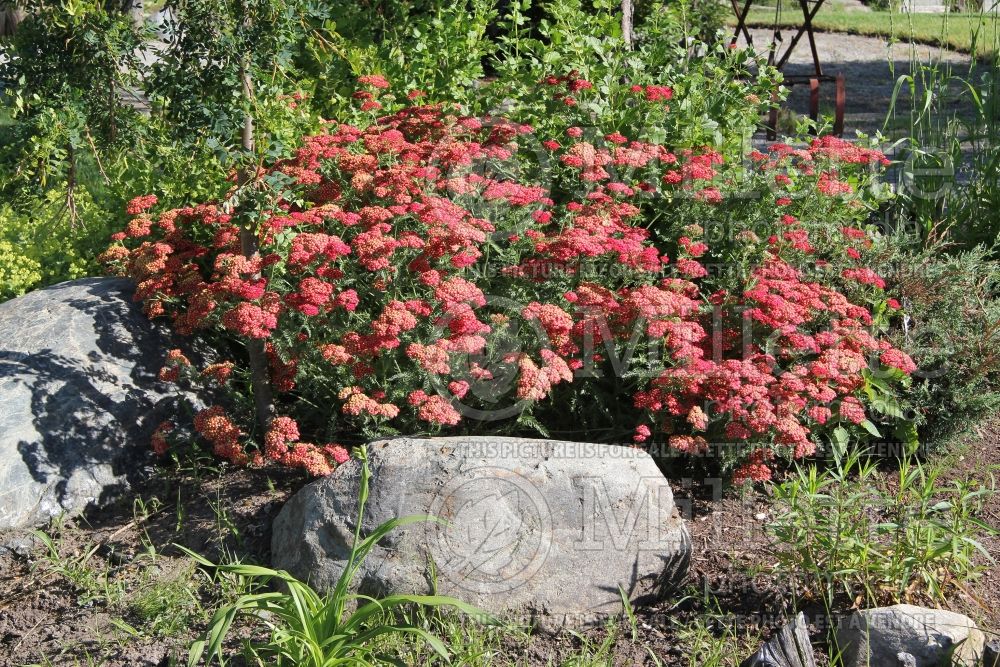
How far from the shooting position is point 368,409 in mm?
3428

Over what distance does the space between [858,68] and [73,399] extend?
12815 mm

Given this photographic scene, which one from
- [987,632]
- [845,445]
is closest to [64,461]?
[845,445]

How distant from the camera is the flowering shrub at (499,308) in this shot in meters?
3.54

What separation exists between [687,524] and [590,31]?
294 cm

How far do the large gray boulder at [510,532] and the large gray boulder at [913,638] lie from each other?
0.64 metres

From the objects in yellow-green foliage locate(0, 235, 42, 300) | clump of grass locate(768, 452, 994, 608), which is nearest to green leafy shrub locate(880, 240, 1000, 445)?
clump of grass locate(768, 452, 994, 608)

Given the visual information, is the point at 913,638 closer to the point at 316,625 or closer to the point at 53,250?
the point at 316,625

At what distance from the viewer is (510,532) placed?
10.7 ft

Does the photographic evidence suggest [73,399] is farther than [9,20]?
No

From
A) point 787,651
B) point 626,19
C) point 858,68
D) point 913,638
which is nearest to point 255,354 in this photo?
point 787,651

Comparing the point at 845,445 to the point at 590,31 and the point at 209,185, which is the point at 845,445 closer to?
the point at 590,31

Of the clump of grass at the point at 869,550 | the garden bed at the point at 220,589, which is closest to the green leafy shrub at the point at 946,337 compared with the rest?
the garden bed at the point at 220,589

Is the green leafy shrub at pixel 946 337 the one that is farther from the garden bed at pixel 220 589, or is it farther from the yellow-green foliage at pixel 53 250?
the yellow-green foliage at pixel 53 250

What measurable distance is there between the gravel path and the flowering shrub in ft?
17.6
